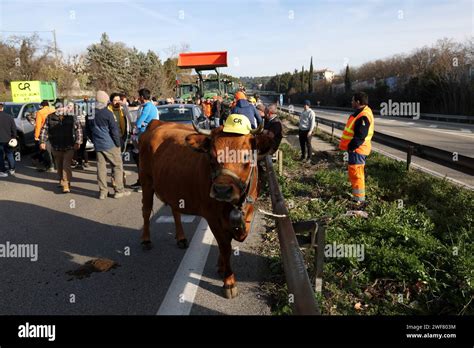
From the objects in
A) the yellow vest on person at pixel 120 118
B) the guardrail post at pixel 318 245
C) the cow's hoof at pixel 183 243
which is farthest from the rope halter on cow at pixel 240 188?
the yellow vest on person at pixel 120 118

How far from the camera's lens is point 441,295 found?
3.28m

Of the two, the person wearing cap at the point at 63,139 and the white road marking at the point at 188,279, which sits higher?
the person wearing cap at the point at 63,139

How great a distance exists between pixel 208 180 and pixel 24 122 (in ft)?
39.3

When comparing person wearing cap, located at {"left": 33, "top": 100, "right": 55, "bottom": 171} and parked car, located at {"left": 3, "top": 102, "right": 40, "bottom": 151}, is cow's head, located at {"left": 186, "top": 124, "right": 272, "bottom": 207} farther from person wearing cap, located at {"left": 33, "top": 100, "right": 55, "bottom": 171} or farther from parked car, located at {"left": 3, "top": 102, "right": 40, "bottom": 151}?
parked car, located at {"left": 3, "top": 102, "right": 40, "bottom": 151}

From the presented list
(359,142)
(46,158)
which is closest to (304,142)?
(359,142)

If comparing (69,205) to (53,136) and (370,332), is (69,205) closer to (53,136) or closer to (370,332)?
(53,136)

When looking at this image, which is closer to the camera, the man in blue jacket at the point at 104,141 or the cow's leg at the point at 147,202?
the cow's leg at the point at 147,202

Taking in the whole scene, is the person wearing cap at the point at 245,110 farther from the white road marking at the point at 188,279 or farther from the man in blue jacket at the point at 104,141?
the white road marking at the point at 188,279

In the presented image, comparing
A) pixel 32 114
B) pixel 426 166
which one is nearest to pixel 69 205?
pixel 32 114

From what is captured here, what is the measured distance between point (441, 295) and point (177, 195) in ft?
9.72

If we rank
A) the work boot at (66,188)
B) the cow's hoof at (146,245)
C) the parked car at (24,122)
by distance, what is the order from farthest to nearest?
the parked car at (24,122) → the work boot at (66,188) → the cow's hoof at (146,245)

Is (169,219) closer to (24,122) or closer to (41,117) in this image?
(41,117)

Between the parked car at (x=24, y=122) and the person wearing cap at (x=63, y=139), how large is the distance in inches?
207

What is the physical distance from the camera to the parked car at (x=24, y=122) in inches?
488
